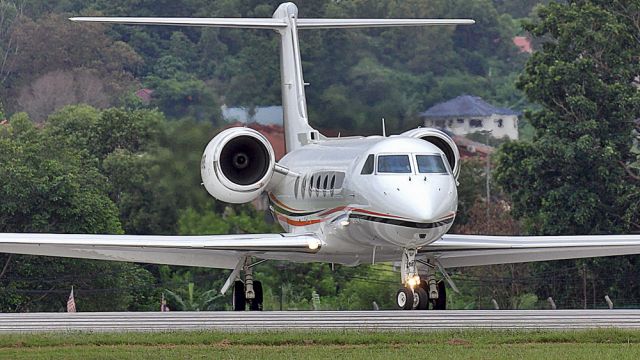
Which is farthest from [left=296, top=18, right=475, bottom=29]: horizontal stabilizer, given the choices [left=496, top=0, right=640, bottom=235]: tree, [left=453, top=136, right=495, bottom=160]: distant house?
[left=453, top=136, right=495, bottom=160]: distant house

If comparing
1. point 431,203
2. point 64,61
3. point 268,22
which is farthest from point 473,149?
point 431,203

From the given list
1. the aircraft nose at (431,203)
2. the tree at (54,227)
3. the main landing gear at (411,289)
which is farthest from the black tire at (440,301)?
the tree at (54,227)

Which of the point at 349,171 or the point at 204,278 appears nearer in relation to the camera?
the point at 349,171

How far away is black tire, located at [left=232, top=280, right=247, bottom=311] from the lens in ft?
87.1

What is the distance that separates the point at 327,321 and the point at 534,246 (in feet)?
16.2

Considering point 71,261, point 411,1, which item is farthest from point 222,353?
point 411,1

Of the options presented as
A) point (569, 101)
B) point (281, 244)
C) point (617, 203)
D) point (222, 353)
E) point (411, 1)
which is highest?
point (411, 1)

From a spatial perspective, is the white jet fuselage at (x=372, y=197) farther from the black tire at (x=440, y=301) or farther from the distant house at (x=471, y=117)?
the distant house at (x=471, y=117)

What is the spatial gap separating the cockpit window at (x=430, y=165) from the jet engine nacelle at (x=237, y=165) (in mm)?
4085

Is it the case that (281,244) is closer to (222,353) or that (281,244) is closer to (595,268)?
(222,353)

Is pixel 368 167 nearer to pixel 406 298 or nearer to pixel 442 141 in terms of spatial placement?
pixel 406 298

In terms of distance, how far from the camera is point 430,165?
22922mm

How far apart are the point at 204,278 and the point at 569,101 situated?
10791mm

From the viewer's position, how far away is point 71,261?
38.1 m
